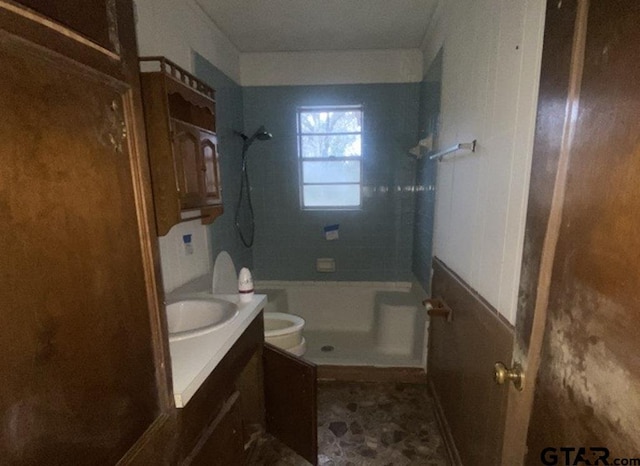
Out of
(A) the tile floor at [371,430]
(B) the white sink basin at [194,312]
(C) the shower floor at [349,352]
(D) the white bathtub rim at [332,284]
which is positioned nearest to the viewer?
(B) the white sink basin at [194,312]

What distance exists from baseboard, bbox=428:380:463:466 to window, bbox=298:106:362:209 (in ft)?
5.13

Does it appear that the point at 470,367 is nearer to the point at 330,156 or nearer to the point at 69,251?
the point at 69,251

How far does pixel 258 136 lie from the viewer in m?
2.53

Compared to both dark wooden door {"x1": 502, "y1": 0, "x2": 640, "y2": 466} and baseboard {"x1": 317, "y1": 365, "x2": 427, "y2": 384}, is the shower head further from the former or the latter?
dark wooden door {"x1": 502, "y1": 0, "x2": 640, "y2": 466}

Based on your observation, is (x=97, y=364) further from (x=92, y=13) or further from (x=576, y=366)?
(x=576, y=366)

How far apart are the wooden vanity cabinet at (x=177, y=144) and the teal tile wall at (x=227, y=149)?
23.9 inches

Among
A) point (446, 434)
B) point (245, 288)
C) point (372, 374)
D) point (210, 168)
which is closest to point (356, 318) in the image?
point (372, 374)

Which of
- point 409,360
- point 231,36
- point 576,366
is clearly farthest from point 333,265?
point 576,366

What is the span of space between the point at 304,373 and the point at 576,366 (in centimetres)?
109

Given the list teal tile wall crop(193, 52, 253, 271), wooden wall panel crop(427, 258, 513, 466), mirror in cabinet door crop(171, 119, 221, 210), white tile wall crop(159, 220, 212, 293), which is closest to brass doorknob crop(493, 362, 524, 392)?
wooden wall panel crop(427, 258, 513, 466)

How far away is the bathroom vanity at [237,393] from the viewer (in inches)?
35.5

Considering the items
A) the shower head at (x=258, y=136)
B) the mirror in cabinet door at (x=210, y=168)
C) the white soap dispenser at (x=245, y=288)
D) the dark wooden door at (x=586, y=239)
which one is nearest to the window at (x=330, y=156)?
the shower head at (x=258, y=136)

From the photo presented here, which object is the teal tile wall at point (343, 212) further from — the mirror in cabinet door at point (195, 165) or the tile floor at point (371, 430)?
the mirror in cabinet door at point (195, 165)

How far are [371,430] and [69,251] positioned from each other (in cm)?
180
